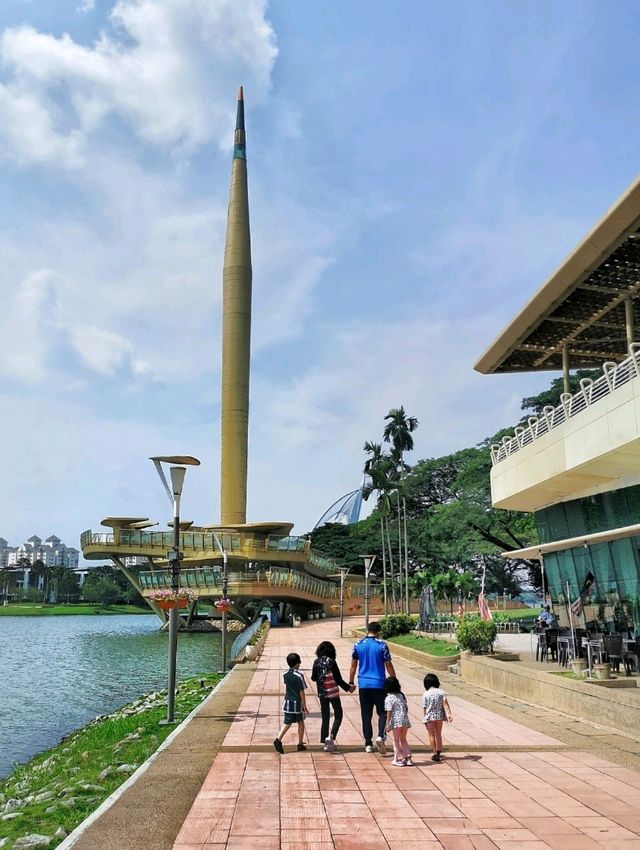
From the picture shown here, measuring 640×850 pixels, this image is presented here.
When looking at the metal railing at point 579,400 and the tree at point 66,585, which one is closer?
the metal railing at point 579,400

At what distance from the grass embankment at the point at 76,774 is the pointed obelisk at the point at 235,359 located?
44.1 metres

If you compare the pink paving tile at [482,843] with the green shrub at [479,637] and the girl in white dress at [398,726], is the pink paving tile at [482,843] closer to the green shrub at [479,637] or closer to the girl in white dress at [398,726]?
the girl in white dress at [398,726]

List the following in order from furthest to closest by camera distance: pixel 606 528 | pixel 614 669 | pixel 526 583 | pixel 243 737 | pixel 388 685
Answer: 1. pixel 526 583
2. pixel 606 528
3. pixel 614 669
4. pixel 243 737
5. pixel 388 685

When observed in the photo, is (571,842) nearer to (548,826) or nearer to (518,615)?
(548,826)

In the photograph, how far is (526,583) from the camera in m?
57.6

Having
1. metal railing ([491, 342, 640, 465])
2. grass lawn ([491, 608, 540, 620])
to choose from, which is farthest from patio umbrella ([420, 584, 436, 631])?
metal railing ([491, 342, 640, 465])

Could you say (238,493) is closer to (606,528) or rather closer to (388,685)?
(606,528)

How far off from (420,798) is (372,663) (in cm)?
216

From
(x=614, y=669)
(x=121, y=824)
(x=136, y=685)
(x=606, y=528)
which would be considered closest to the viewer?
(x=121, y=824)

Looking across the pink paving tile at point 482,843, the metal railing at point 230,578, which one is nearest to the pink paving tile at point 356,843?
the pink paving tile at point 482,843

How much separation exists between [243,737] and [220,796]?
3353 millimetres

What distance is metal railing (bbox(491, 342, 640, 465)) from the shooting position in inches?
552

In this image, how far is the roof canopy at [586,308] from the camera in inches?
578

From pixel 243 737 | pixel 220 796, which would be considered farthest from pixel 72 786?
pixel 220 796
